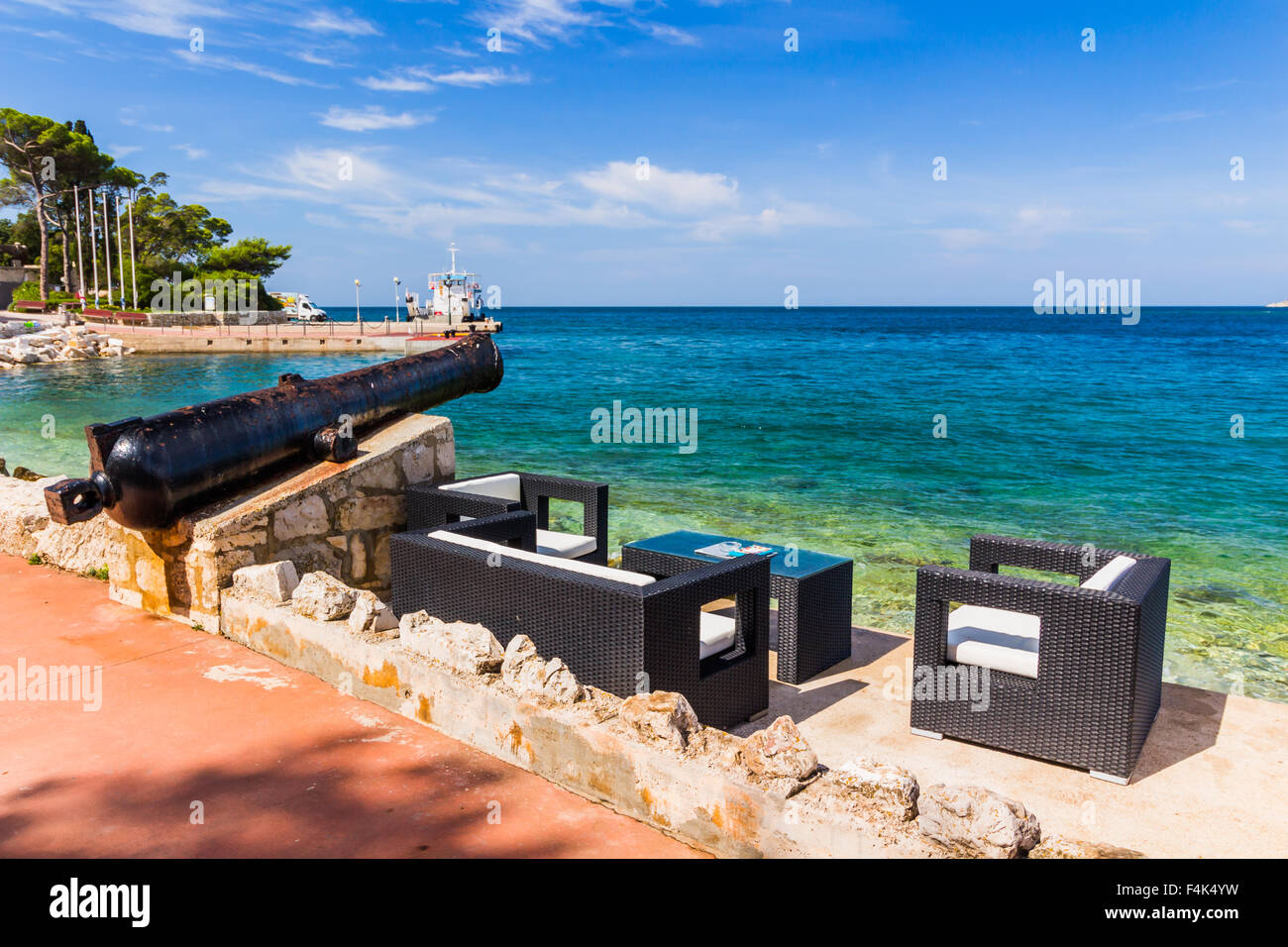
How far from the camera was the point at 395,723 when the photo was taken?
384cm

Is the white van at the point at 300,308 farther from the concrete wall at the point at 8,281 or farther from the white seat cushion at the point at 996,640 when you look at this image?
the white seat cushion at the point at 996,640

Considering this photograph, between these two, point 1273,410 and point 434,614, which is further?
point 1273,410

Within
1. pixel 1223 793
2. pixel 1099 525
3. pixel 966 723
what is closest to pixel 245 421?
pixel 966 723

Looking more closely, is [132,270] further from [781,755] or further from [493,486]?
[781,755]

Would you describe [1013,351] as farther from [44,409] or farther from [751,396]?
[44,409]

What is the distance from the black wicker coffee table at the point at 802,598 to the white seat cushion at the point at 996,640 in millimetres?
745

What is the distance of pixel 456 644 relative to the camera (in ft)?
12.5

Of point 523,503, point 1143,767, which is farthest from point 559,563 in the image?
point 1143,767

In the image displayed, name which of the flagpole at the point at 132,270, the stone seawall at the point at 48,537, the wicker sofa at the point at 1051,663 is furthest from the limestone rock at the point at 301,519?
the flagpole at the point at 132,270

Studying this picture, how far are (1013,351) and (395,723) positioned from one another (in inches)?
2544

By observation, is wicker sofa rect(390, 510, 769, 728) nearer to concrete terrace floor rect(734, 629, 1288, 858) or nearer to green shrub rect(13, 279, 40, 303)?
concrete terrace floor rect(734, 629, 1288, 858)

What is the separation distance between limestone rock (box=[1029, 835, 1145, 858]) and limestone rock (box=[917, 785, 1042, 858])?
3 cm

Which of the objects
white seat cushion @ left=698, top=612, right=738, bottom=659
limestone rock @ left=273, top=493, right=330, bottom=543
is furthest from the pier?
white seat cushion @ left=698, top=612, right=738, bottom=659

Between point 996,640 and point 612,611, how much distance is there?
2.09m
